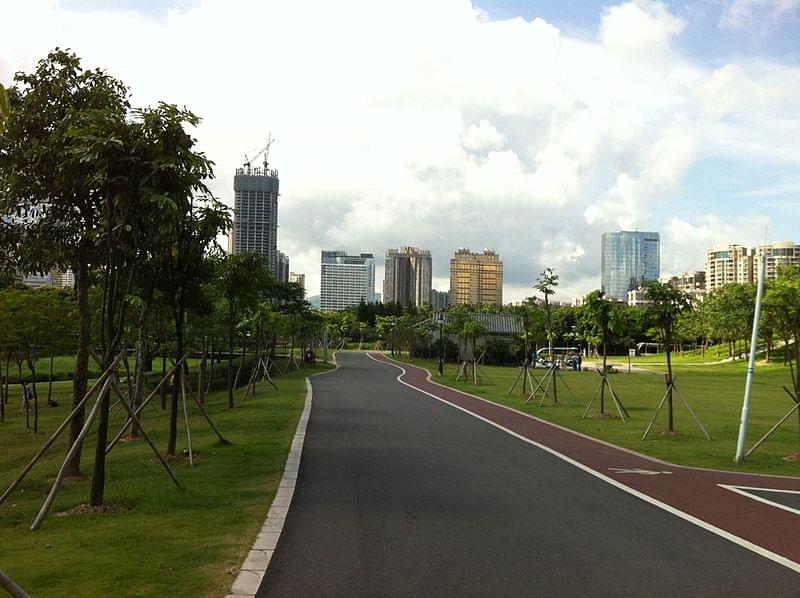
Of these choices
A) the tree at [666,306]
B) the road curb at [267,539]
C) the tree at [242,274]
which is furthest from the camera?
the tree at [242,274]

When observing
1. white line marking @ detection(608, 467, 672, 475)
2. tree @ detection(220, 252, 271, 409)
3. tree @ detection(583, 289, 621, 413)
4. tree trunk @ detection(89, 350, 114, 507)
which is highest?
tree @ detection(220, 252, 271, 409)

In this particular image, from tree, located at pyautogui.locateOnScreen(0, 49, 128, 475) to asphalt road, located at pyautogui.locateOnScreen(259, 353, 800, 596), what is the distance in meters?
4.88

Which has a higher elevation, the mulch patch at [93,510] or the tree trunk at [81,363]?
the tree trunk at [81,363]

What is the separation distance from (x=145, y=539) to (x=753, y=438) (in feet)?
50.5

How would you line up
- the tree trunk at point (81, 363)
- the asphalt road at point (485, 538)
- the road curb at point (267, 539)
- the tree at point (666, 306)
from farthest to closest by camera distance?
the tree at point (666, 306) < the tree trunk at point (81, 363) < the asphalt road at point (485, 538) < the road curb at point (267, 539)

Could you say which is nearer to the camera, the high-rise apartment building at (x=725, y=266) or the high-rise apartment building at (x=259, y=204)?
the high-rise apartment building at (x=259, y=204)

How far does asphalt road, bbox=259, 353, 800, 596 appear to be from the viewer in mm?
5910

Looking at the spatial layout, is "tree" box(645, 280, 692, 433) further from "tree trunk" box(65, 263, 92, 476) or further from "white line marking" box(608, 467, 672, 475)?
"tree trunk" box(65, 263, 92, 476)

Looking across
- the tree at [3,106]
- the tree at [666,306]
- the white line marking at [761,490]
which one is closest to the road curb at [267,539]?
the tree at [3,106]

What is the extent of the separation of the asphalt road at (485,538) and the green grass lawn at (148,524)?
54 centimetres

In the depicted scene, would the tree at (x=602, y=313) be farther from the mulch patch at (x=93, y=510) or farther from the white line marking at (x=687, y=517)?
the mulch patch at (x=93, y=510)

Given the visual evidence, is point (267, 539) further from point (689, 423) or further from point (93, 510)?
point (689, 423)

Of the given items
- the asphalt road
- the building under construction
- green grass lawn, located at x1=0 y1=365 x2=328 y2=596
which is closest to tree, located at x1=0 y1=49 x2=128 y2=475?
green grass lawn, located at x1=0 y1=365 x2=328 y2=596

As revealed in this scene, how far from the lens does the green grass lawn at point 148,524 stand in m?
5.66
